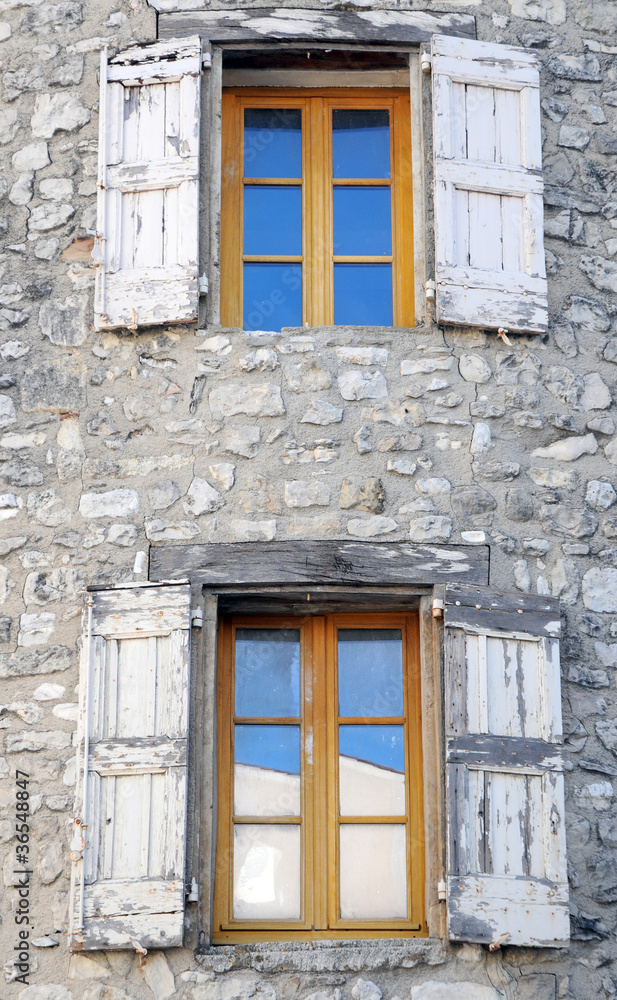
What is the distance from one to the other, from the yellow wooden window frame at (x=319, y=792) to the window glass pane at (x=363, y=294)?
1341 millimetres

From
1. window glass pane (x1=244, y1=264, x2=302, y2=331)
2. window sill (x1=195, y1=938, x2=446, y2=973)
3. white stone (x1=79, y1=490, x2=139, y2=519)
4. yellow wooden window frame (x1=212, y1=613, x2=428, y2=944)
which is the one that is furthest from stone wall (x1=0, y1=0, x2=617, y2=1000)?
window sill (x1=195, y1=938, x2=446, y2=973)

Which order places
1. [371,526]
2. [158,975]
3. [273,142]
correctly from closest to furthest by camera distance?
[158,975]
[371,526]
[273,142]

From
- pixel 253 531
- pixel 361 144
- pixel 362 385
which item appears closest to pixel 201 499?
pixel 253 531

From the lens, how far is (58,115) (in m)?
6.53

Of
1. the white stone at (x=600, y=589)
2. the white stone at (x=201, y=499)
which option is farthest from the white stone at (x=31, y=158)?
the white stone at (x=600, y=589)

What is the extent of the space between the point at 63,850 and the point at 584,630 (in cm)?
220

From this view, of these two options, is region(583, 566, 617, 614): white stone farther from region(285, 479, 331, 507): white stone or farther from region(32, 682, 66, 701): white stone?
region(32, 682, 66, 701): white stone

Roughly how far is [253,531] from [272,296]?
3.89ft

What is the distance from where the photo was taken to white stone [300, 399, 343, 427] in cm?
599

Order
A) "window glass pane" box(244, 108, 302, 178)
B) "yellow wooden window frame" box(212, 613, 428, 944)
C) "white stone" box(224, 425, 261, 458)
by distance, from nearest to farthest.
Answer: "yellow wooden window frame" box(212, 613, 428, 944) → "white stone" box(224, 425, 261, 458) → "window glass pane" box(244, 108, 302, 178)

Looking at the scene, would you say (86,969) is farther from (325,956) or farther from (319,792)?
(319,792)

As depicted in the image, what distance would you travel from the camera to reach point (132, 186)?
6.32 metres

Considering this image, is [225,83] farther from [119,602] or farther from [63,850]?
[63,850]

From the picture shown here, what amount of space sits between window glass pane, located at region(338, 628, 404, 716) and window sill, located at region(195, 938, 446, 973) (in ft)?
2.89
